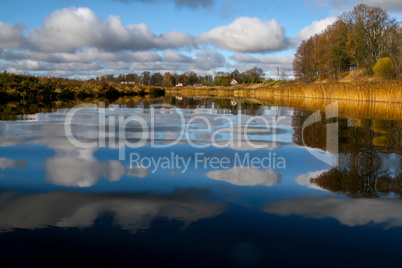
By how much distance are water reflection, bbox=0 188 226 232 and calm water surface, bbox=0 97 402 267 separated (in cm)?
1

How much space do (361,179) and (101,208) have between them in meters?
3.54

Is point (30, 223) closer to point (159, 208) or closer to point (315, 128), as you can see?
point (159, 208)

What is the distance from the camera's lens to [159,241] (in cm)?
312

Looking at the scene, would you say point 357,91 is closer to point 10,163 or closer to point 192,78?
point 10,163

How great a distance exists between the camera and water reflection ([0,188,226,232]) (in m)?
3.51

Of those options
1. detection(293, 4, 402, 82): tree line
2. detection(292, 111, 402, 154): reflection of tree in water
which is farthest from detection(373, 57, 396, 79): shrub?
detection(292, 111, 402, 154): reflection of tree in water

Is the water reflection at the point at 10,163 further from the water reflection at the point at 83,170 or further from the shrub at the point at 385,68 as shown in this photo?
the shrub at the point at 385,68

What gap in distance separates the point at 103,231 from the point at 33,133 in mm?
6519

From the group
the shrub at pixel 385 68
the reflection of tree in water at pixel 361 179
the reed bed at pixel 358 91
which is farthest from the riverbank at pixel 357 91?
the reflection of tree in water at pixel 361 179

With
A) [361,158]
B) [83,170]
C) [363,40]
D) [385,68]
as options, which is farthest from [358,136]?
[363,40]

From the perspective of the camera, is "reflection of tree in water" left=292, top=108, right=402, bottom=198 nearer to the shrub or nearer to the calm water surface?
the calm water surface

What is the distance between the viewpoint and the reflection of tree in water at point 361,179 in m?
4.56

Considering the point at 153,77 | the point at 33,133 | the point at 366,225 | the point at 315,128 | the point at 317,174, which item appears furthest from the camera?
the point at 153,77

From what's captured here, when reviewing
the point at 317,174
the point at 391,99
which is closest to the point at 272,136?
the point at 317,174
